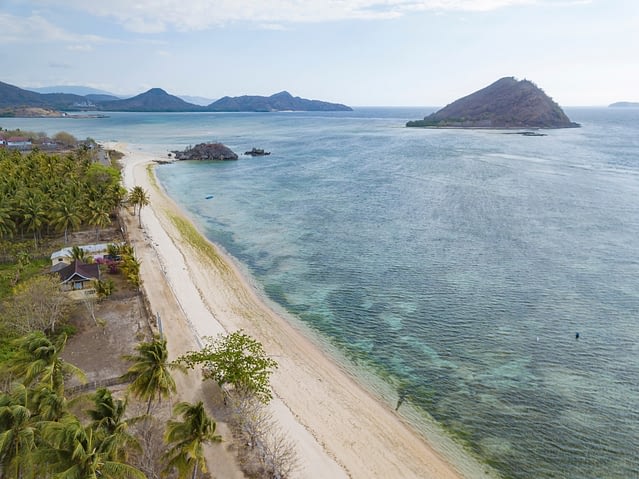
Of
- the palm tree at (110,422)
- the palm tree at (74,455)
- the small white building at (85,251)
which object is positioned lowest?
the small white building at (85,251)

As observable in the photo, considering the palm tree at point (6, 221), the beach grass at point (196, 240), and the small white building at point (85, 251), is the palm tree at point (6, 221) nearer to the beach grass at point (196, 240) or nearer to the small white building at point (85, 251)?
the small white building at point (85, 251)

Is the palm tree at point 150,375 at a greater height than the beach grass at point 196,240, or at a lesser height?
greater

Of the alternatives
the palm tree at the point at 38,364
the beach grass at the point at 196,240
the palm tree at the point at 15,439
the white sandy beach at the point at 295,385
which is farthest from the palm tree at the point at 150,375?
the beach grass at the point at 196,240

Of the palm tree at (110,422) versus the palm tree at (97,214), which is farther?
Answer: the palm tree at (97,214)

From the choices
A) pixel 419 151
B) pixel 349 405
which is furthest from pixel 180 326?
pixel 419 151

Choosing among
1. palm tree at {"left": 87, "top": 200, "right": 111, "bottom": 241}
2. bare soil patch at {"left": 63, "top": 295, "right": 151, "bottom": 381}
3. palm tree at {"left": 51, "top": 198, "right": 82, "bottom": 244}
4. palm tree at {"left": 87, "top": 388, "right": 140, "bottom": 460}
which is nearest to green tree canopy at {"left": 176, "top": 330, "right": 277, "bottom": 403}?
bare soil patch at {"left": 63, "top": 295, "right": 151, "bottom": 381}

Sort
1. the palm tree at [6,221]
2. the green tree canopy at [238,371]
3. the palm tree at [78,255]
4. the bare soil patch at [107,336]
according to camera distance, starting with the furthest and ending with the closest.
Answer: the palm tree at [6,221]
the palm tree at [78,255]
the bare soil patch at [107,336]
the green tree canopy at [238,371]
